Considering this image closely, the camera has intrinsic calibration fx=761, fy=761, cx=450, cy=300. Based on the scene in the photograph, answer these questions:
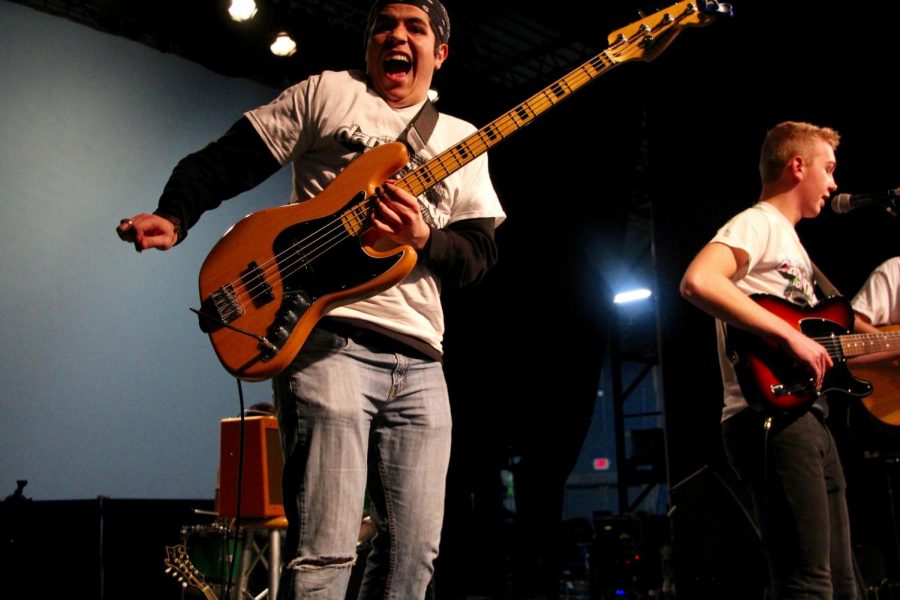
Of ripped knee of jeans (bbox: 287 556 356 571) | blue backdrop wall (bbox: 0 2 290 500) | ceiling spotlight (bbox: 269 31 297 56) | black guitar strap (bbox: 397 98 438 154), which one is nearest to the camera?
ripped knee of jeans (bbox: 287 556 356 571)

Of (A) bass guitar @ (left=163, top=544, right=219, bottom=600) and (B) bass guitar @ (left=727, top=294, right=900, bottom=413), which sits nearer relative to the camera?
(B) bass guitar @ (left=727, top=294, right=900, bottom=413)

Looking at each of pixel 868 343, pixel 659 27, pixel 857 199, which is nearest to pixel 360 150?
pixel 659 27

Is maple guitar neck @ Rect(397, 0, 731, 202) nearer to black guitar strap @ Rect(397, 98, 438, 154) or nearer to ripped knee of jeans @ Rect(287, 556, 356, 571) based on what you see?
black guitar strap @ Rect(397, 98, 438, 154)

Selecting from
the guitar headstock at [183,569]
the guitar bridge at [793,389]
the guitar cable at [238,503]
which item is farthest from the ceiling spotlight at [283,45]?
the guitar bridge at [793,389]

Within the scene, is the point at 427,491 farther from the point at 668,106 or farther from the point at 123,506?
the point at 668,106

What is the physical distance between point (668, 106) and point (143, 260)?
4686mm

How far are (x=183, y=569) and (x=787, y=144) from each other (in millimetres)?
3482

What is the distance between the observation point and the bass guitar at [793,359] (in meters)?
2.50

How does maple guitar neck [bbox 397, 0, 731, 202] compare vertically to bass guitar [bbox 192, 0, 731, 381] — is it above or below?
above

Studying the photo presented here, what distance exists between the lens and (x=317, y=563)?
1624 millimetres

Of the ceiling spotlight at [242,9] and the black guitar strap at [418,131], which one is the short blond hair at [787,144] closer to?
the black guitar strap at [418,131]

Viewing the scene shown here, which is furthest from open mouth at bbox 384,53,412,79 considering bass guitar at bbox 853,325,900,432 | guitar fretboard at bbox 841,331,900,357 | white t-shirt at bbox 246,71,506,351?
bass guitar at bbox 853,325,900,432

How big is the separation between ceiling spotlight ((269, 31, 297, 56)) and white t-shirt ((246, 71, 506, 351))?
195 inches

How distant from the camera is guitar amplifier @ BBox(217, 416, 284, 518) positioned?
3.61 meters
